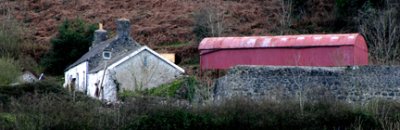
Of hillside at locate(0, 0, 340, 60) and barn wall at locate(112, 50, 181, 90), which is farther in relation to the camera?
hillside at locate(0, 0, 340, 60)

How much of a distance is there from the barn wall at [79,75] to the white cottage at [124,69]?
0.04 m

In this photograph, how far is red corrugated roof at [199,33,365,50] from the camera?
29.0m

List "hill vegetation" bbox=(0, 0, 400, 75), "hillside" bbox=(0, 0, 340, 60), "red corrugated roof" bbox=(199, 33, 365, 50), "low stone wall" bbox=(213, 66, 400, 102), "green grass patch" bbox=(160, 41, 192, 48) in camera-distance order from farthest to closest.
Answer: "hillside" bbox=(0, 0, 340, 60) → "green grass patch" bbox=(160, 41, 192, 48) → "hill vegetation" bbox=(0, 0, 400, 75) → "red corrugated roof" bbox=(199, 33, 365, 50) → "low stone wall" bbox=(213, 66, 400, 102)

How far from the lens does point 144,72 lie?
30.4 metres

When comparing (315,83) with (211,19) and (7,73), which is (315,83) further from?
(211,19)

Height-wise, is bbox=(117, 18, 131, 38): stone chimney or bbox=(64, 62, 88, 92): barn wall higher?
bbox=(117, 18, 131, 38): stone chimney

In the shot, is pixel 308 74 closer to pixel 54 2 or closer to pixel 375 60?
pixel 375 60

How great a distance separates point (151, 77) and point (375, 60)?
9.84m

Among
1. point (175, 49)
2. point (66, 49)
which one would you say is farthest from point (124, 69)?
point (175, 49)

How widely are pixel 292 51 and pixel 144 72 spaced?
Answer: 20.0 ft

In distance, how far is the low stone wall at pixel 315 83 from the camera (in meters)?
23.8

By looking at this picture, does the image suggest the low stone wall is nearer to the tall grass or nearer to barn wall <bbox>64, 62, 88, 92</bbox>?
the tall grass

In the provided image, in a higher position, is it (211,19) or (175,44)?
(211,19)

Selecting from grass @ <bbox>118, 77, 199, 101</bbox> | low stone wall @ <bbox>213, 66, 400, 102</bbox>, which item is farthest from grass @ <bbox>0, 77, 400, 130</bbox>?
grass @ <bbox>118, 77, 199, 101</bbox>
